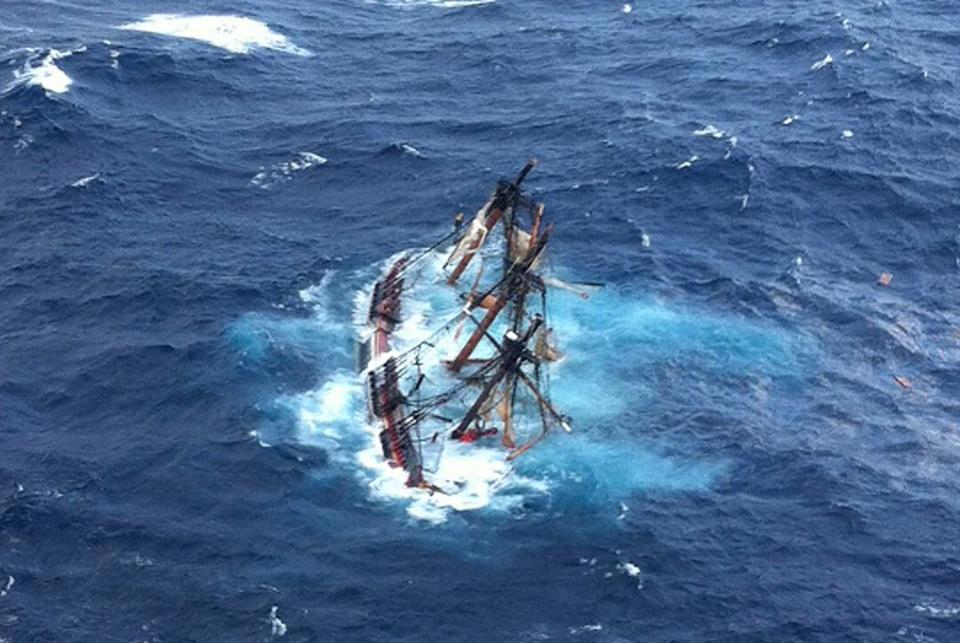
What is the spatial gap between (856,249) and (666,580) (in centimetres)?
5441

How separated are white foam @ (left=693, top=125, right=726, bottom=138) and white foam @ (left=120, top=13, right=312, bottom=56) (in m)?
54.4

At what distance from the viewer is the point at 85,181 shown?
461ft

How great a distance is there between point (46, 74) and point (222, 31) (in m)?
29.3

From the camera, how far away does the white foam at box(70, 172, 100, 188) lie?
140m

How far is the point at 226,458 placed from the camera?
10662 cm

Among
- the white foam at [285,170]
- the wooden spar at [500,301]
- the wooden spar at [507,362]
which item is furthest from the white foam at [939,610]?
the white foam at [285,170]

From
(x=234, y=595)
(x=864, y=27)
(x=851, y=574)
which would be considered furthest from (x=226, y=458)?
(x=864, y=27)

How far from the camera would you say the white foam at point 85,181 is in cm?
13962

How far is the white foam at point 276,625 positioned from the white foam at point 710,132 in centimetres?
8622

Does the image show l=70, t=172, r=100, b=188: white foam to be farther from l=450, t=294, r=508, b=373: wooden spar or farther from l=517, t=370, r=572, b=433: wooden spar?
l=517, t=370, r=572, b=433: wooden spar

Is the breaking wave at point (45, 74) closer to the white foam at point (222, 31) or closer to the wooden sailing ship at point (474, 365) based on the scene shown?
the white foam at point (222, 31)

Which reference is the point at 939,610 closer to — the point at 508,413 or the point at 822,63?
the point at 508,413

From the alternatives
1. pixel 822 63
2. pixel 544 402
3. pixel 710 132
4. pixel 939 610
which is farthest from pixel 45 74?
pixel 939 610

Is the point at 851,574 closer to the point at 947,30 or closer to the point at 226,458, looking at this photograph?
the point at 226,458
